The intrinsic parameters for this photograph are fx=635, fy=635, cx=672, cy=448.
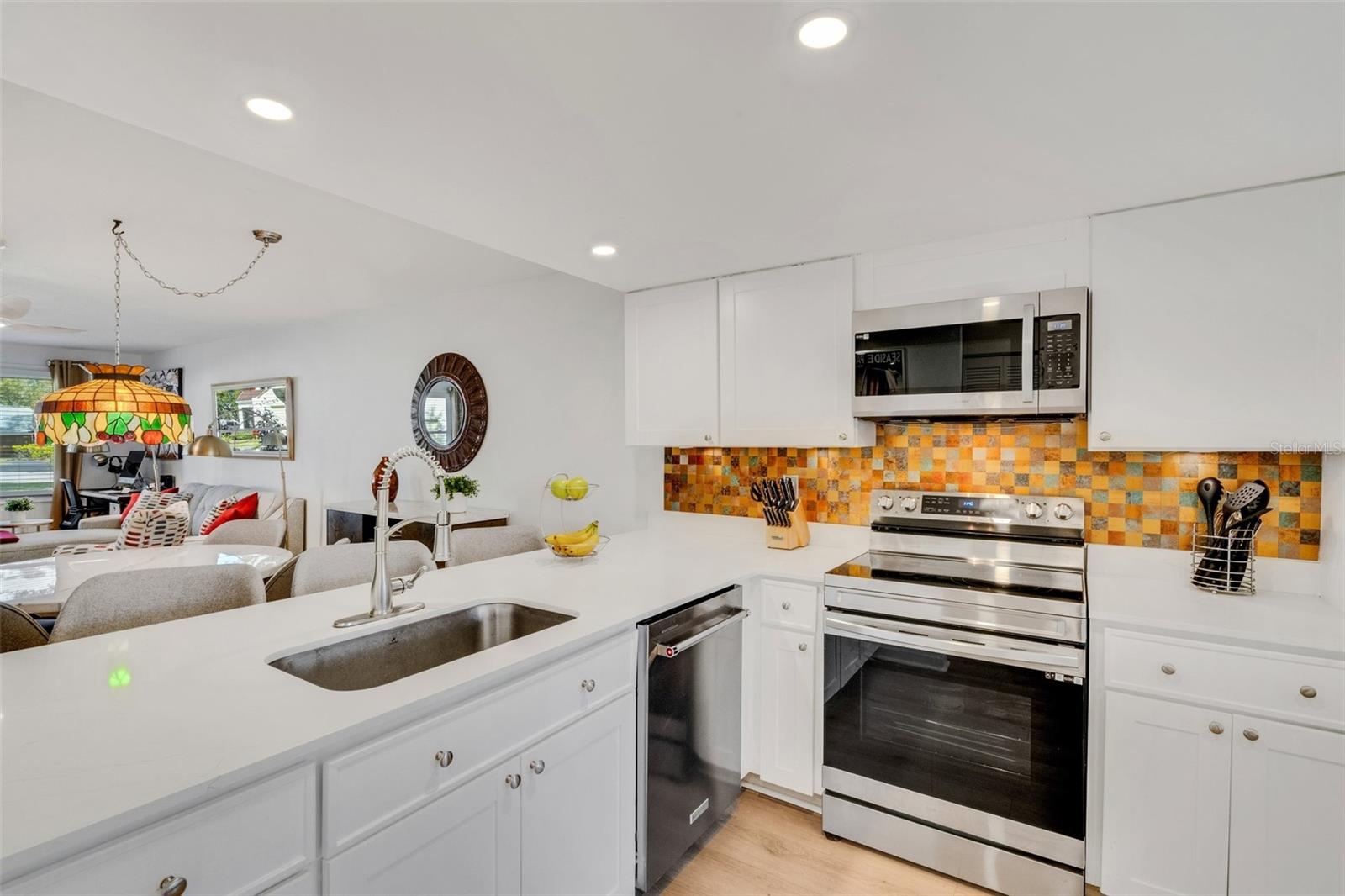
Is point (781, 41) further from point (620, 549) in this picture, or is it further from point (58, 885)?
point (620, 549)

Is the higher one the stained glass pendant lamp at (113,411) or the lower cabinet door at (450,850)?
the stained glass pendant lamp at (113,411)

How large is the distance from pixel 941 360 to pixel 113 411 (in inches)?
141

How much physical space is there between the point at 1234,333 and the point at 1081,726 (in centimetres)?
124

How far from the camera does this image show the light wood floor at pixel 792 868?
195 cm

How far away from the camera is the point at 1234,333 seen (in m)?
1.89

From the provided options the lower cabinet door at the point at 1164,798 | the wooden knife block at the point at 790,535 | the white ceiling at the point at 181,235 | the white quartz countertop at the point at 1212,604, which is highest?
the white ceiling at the point at 181,235

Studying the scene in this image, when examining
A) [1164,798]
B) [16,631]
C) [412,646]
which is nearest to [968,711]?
[1164,798]

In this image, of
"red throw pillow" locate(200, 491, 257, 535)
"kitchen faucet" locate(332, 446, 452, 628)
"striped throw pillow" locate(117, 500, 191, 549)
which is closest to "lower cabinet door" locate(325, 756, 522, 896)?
"kitchen faucet" locate(332, 446, 452, 628)

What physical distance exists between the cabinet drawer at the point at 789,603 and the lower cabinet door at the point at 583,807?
0.75 metres

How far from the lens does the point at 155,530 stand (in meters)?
3.52

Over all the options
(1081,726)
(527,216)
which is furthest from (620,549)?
(1081,726)

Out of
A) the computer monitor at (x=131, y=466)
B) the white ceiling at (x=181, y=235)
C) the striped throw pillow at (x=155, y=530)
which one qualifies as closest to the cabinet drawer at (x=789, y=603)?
the white ceiling at (x=181, y=235)

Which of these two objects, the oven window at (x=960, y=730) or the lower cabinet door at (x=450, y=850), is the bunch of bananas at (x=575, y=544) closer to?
the oven window at (x=960, y=730)

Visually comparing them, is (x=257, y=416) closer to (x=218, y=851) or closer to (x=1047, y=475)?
(x=218, y=851)
